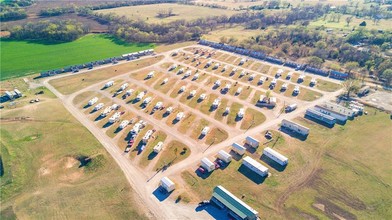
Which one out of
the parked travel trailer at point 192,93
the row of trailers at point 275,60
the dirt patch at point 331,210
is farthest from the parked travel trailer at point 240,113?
the row of trailers at point 275,60

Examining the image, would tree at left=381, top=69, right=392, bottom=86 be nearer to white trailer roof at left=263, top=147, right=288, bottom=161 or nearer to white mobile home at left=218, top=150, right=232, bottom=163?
white trailer roof at left=263, top=147, right=288, bottom=161

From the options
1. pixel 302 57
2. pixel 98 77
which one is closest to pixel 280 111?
pixel 302 57

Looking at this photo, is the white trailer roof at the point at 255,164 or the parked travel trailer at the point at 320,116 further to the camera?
the parked travel trailer at the point at 320,116

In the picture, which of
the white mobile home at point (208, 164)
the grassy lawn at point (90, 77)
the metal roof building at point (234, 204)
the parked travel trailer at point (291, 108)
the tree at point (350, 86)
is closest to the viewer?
the metal roof building at point (234, 204)

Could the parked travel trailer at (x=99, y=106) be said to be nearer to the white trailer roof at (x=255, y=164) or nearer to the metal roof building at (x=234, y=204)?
the white trailer roof at (x=255, y=164)

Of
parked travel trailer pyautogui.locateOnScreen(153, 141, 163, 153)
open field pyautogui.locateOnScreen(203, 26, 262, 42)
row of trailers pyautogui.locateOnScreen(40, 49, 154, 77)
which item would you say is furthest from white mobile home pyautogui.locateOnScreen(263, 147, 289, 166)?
open field pyautogui.locateOnScreen(203, 26, 262, 42)

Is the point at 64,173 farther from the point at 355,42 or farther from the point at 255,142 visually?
the point at 355,42

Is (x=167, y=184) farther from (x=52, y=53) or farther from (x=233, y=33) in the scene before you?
(x=233, y=33)

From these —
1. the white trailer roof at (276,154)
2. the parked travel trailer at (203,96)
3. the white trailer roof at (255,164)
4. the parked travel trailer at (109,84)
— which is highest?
the white trailer roof at (276,154)
